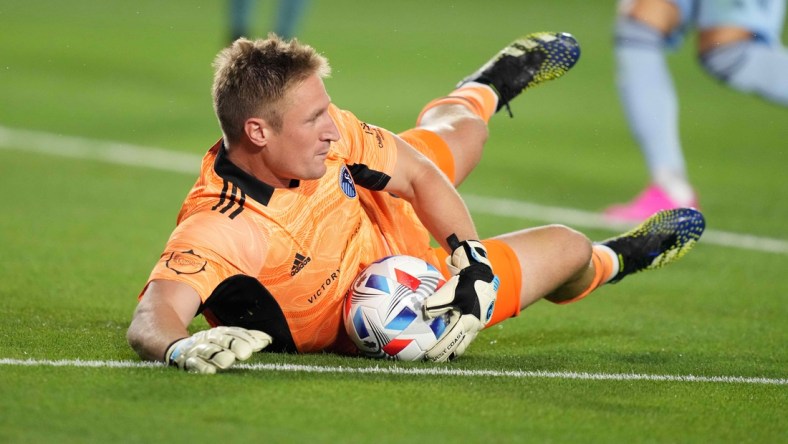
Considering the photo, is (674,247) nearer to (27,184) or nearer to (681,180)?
(681,180)

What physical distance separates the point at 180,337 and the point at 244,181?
651 millimetres

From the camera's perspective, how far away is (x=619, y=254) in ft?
18.9

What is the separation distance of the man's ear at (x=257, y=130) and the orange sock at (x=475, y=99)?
1689mm

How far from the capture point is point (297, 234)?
4.66 m

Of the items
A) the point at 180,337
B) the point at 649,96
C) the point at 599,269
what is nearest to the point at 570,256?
the point at 599,269

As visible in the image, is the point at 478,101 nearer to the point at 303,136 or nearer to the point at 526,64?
the point at 526,64

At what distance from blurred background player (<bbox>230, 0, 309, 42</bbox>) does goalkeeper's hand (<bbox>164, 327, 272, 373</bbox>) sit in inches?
363

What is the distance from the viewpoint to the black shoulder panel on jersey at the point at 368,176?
16.4 feet

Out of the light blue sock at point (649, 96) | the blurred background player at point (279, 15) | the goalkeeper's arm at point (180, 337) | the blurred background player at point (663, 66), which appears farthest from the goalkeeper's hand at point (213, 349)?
the blurred background player at point (279, 15)

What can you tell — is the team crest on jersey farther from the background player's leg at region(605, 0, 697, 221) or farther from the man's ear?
the background player's leg at region(605, 0, 697, 221)

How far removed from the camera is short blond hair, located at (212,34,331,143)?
179 inches

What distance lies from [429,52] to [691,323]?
10566 mm

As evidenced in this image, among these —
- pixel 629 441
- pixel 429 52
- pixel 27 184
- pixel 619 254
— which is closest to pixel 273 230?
pixel 629 441

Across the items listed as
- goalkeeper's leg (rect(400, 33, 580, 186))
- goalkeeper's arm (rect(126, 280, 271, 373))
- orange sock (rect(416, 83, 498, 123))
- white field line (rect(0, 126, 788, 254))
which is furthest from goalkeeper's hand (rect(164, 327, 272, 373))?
A: white field line (rect(0, 126, 788, 254))
